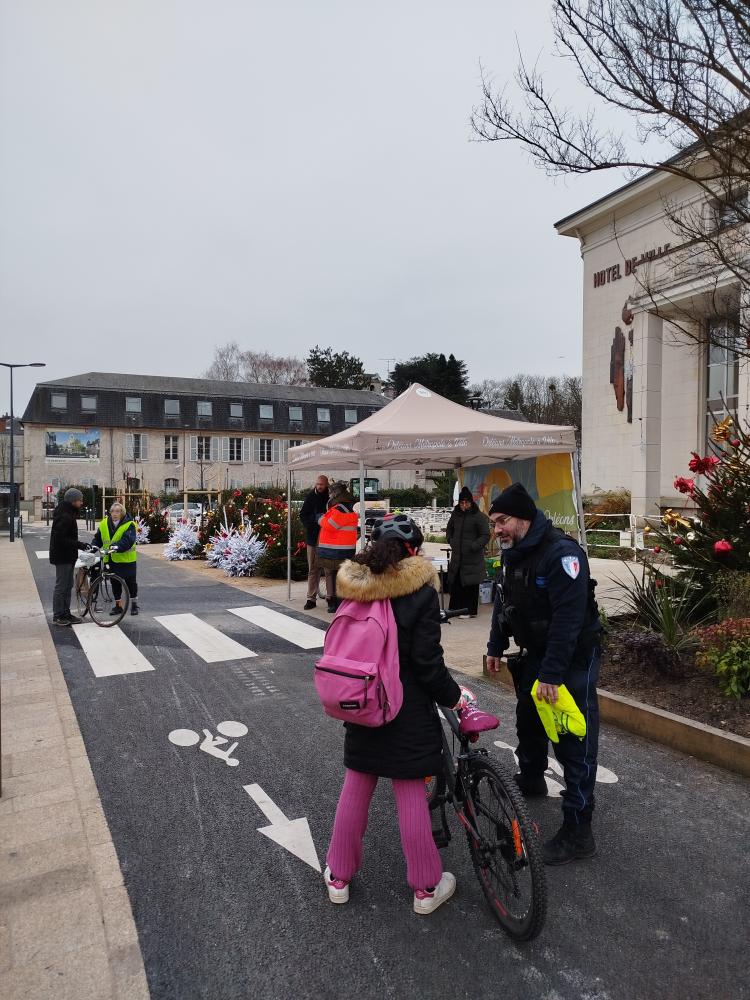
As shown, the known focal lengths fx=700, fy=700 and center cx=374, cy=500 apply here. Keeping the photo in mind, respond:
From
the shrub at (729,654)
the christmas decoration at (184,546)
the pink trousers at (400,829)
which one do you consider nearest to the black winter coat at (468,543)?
the shrub at (729,654)

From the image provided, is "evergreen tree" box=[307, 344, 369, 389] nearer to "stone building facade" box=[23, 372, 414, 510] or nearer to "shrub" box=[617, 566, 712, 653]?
"stone building facade" box=[23, 372, 414, 510]

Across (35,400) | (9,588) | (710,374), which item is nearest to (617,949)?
(9,588)

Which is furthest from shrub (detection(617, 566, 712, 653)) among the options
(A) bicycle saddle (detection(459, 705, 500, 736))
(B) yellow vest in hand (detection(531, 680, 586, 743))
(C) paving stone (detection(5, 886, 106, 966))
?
(C) paving stone (detection(5, 886, 106, 966))

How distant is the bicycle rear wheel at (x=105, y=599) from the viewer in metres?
9.71

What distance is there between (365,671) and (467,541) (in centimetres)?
671

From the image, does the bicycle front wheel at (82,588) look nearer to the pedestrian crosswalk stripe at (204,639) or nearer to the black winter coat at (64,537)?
the black winter coat at (64,537)

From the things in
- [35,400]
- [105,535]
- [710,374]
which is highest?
[35,400]

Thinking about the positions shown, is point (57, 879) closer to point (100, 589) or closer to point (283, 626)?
point (283, 626)

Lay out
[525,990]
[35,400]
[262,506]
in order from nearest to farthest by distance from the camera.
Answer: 1. [525,990]
2. [262,506]
3. [35,400]

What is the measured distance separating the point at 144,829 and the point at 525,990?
2.18 m

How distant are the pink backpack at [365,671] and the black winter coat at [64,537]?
7543 mm

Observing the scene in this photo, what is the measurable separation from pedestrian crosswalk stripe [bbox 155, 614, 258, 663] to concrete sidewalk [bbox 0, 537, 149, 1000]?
2.25 metres

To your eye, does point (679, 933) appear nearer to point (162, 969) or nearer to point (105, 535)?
point (162, 969)

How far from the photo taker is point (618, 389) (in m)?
27.6
